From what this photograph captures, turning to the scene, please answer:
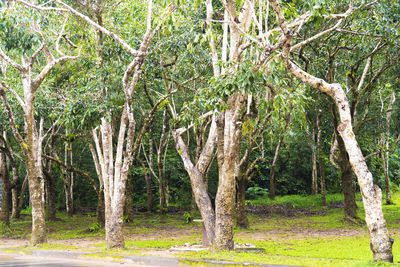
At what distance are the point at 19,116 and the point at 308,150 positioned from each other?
2280 centimetres

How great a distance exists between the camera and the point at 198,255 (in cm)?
1060

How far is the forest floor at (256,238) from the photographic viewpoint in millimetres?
10211

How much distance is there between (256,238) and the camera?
15.8m

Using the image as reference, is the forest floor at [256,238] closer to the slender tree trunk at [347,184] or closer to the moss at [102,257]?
the moss at [102,257]

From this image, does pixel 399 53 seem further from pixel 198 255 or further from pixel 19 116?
pixel 19 116

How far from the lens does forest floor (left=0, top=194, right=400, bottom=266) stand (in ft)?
33.5

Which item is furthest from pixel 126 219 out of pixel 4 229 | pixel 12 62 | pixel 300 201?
pixel 300 201

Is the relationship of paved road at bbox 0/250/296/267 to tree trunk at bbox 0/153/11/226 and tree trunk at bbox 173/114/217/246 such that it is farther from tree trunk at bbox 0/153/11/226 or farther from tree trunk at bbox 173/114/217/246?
tree trunk at bbox 0/153/11/226

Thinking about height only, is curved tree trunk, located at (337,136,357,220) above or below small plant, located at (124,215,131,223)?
above

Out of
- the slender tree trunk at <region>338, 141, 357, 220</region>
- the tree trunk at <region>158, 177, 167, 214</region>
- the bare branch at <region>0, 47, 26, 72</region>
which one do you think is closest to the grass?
the tree trunk at <region>158, 177, 167, 214</region>

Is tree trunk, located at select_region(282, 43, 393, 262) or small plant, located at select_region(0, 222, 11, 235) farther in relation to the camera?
small plant, located at select_region(0, 222, 11, 235)

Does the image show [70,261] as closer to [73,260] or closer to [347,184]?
[73,260]

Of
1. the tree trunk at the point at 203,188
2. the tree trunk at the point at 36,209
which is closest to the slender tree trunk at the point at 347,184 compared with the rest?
the tree trunk at the point at 203,188

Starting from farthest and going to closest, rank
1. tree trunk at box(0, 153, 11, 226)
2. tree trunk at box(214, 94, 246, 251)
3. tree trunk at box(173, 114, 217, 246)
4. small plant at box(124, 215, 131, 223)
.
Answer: small plant at box(124, 215, 131, 223) < tree trunk at box(0, 153, 11, 226) < tree trunk at box(173, 114, 217, 246) < tree trunk at box(214, 94, 246, 251)
